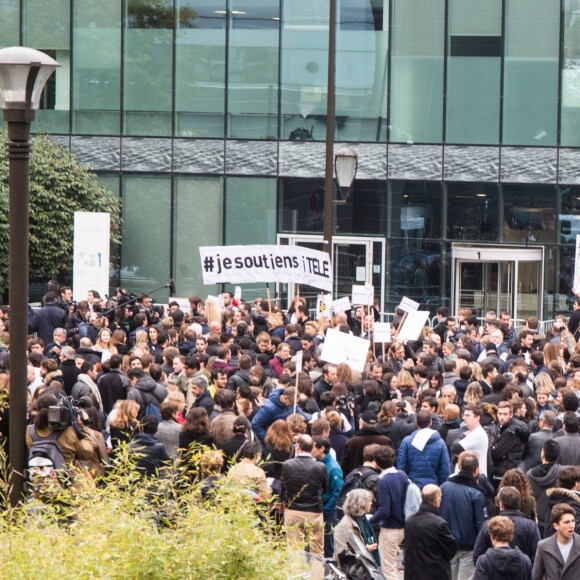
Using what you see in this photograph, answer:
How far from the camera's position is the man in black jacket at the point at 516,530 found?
10094 millimetres

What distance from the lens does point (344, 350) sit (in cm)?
1598

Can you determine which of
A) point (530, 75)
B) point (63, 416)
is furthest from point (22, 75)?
point (530, 75)

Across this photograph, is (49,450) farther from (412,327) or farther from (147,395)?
(412,327)

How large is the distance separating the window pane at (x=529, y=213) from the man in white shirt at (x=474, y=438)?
19792mm

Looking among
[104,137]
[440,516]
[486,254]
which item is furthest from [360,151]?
[440,516]

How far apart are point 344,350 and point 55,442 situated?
18.8 feet

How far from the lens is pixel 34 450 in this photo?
423 inches

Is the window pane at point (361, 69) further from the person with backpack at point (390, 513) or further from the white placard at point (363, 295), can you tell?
the person with backpack at point (390, 513)

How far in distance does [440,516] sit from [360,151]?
21937 mm

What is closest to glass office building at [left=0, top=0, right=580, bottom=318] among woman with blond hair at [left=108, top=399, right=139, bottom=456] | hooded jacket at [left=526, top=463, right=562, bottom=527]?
woman with blond hair at [left=108, top=399, right=139, bottom=456]

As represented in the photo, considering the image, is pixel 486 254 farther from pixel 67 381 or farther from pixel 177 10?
pixel 67 381

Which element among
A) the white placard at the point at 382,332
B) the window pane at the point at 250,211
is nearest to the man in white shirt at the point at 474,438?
the white placard at the point at 382,332

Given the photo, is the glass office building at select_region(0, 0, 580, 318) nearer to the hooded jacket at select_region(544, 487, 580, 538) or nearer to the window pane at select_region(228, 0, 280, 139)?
the window pane at select_region(228, 0, 280, 139)

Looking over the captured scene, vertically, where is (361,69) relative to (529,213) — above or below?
above
